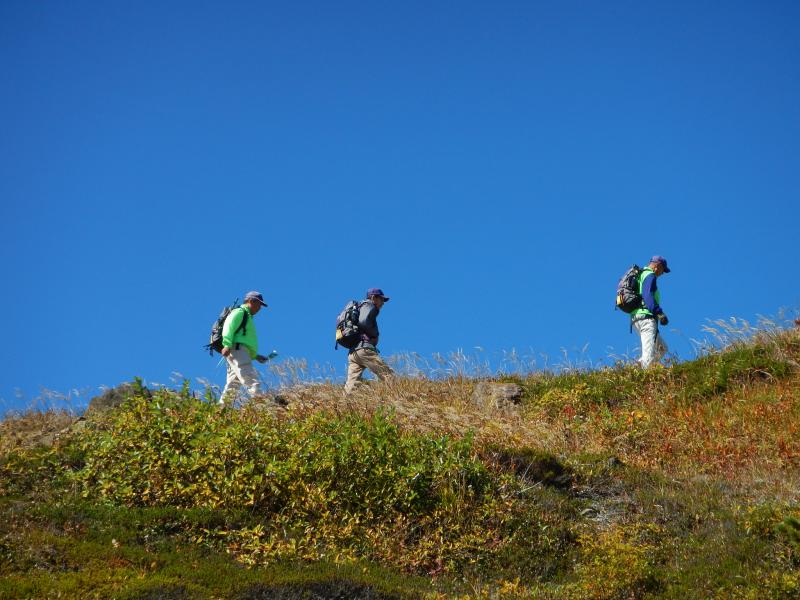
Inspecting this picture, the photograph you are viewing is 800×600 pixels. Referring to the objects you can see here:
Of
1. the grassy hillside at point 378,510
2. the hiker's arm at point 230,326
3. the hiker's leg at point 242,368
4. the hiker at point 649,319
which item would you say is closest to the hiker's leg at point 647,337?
the hiker at point 649,319

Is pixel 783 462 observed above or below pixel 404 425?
below

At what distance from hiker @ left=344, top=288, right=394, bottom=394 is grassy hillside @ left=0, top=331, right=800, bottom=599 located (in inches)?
156

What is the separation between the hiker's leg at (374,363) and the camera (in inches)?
680

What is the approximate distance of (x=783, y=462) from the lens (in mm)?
12430

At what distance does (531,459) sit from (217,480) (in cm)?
370

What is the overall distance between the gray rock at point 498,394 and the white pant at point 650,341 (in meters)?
2.70

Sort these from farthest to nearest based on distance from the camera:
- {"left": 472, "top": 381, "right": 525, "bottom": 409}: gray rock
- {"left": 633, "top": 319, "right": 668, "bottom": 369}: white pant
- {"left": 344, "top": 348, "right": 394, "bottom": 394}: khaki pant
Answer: {"left": 633, "top": 319, "right": 668, "bottom": 369}: white pant, {"left": 344, "top": 348, "right": 394, "bottom": 394}: khaki pant, {"left": 472, "top": 381, "right": 525, "bottom": 409}: gray rock

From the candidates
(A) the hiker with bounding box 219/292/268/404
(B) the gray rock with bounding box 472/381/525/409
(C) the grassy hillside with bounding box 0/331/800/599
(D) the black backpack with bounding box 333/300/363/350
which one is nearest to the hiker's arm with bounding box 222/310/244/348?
(A) the hiker with bounding box 219/292/268/404

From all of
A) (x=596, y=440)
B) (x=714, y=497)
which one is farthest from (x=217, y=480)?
(x=596, y=440)

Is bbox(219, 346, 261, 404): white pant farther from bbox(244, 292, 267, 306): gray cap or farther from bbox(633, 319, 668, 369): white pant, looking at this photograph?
bbox(633, 319, 668, 369): white pant

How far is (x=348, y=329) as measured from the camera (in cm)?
1744

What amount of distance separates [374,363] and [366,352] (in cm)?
26

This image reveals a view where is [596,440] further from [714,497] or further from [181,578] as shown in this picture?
[181,578]

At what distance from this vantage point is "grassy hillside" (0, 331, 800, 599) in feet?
25.4
